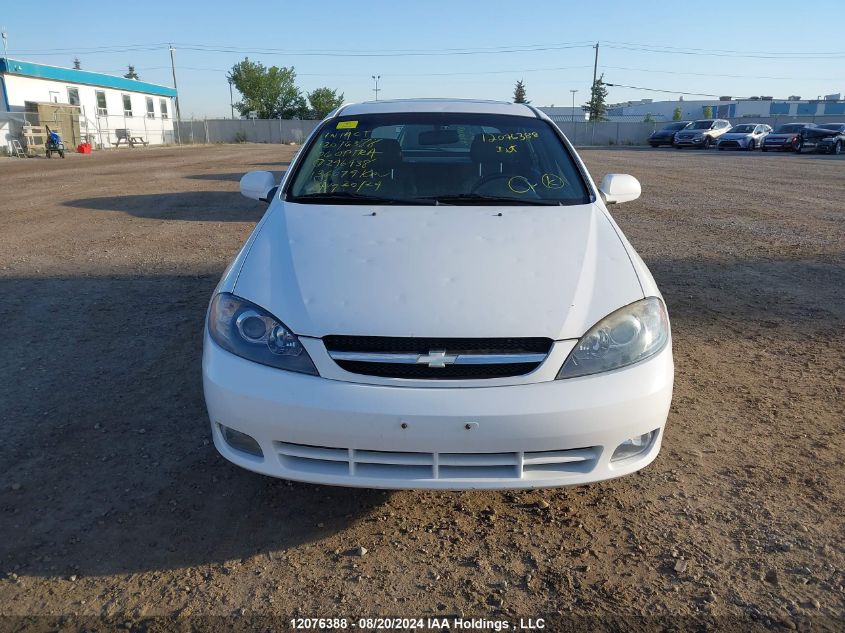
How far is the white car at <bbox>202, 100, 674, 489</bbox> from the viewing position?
221 centimetres

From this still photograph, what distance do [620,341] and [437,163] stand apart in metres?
1.73

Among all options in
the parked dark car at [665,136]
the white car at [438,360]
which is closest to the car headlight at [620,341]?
the white car at [438,360]

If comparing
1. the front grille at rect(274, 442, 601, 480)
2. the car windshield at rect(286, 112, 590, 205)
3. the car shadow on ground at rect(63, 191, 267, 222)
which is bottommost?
the car shadow on ground at rect(63, 191, 267, 222)

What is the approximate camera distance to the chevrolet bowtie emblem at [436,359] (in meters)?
2.26

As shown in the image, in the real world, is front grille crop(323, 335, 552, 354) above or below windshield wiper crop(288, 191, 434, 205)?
below

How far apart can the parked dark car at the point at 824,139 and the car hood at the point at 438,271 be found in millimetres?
32955

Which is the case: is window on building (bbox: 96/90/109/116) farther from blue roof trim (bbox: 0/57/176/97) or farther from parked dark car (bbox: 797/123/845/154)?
parked dark car (bbox: 797/123/845/154)

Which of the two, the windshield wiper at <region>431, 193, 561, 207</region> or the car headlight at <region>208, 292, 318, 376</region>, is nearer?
the car headlight at <region>208, 292, 318, 376</region>

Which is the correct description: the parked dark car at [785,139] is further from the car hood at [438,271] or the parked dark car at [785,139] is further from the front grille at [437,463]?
the front grille at [437,463]

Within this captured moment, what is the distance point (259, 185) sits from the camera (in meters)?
4.04

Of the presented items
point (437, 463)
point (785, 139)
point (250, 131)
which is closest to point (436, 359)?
point (437, 463)

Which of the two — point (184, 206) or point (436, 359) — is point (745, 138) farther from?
point (436, 359)

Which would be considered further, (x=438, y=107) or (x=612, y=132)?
(x=612, y=132)

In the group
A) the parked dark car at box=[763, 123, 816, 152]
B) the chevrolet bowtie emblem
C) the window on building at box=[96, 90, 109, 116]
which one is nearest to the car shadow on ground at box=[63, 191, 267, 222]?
the chevrolet bowtie emblem
